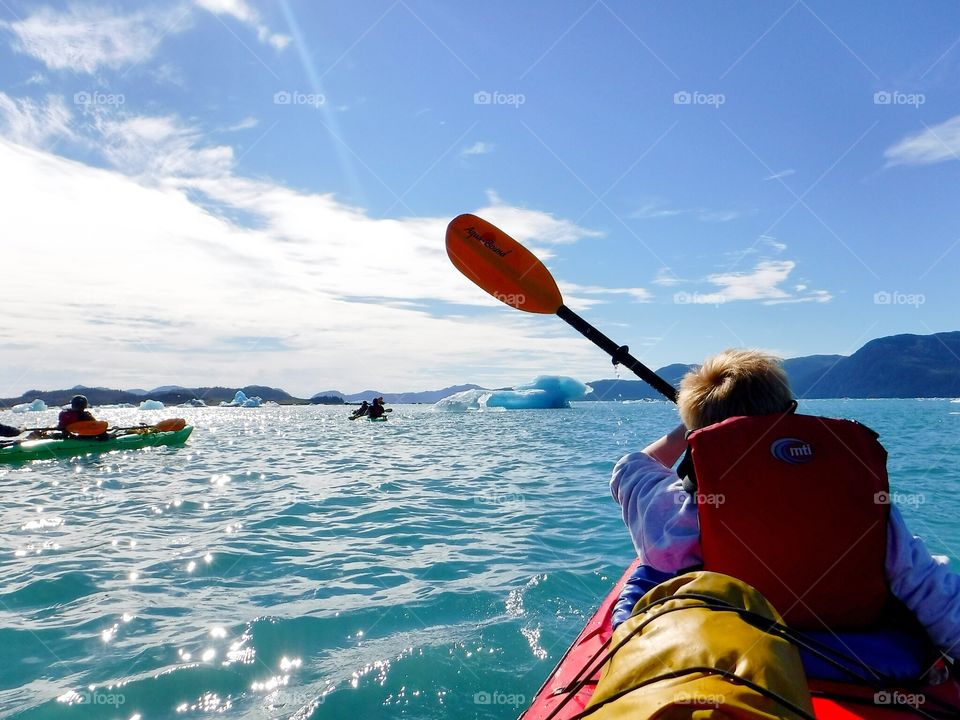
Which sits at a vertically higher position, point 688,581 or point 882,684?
point 688,581

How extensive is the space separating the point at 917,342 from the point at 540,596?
229243 mm

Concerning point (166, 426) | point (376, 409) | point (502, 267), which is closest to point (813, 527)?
point (502, 267)

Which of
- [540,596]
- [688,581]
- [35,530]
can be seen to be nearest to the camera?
[688,581]

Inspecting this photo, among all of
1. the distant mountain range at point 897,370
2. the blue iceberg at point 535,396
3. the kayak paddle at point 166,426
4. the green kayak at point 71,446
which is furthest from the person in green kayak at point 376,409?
the distant mountain range at point 897,370

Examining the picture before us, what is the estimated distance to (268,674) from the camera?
409 cm

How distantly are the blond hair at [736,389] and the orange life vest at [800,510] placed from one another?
0.18 m

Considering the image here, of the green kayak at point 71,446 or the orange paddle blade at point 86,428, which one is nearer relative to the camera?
the green kayak at point 71,446

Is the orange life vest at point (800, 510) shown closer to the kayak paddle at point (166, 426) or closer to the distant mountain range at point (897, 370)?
the kayak paddle at point (166, 426)

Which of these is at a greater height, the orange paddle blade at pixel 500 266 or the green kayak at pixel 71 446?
the orange paddle blade at pixel 500 266

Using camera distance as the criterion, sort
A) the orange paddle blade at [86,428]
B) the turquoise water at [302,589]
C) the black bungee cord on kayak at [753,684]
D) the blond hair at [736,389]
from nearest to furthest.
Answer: the black bungee cord on kayak at [753,684], the blond hair at [736,389], the turquoise water at [302,589], the orange paddle blade at [86,428]

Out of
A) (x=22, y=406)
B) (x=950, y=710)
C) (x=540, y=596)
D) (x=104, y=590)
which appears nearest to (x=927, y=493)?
(x=540, y=596)

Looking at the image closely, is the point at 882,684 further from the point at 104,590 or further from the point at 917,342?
the point at 917,342

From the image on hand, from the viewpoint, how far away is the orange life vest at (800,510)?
1.91m

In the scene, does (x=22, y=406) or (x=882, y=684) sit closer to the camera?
(x=882, y=684)
